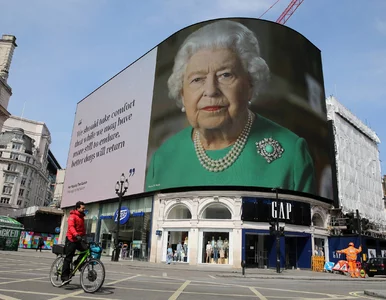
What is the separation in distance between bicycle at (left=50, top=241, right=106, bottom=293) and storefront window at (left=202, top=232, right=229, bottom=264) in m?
22.9

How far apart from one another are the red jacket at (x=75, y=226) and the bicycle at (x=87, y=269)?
1.28 ft

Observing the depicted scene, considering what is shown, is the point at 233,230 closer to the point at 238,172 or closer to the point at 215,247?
the point at 215,247

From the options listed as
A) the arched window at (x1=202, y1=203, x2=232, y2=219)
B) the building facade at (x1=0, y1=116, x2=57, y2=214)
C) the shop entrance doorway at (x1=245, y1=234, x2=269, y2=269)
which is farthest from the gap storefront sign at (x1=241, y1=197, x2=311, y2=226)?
the building facade at (x1=0, y1=116, x2=57, y2=214)

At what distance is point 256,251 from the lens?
31094 mm

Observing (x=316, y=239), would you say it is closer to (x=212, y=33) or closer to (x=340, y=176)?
(x=340, y=176)

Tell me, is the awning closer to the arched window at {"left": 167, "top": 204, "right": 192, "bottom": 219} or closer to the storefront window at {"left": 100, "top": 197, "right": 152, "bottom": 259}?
the storefront window at {"left": 100, "top": 197, "right": 152, "bottom": 259}

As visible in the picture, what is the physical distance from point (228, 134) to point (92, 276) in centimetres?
2517

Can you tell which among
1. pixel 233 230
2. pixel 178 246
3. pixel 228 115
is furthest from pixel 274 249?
pixel 228 115

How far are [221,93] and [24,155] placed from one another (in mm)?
84158

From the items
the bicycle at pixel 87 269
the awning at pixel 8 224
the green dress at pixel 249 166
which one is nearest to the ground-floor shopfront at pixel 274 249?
the green dress at pixel 249 166

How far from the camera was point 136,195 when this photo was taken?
37.8m

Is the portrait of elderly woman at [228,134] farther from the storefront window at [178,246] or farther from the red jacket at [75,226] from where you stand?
the red jacket at [75,226]

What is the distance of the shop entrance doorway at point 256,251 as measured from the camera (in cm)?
3034

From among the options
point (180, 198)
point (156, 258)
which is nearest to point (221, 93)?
point (180, 198)
